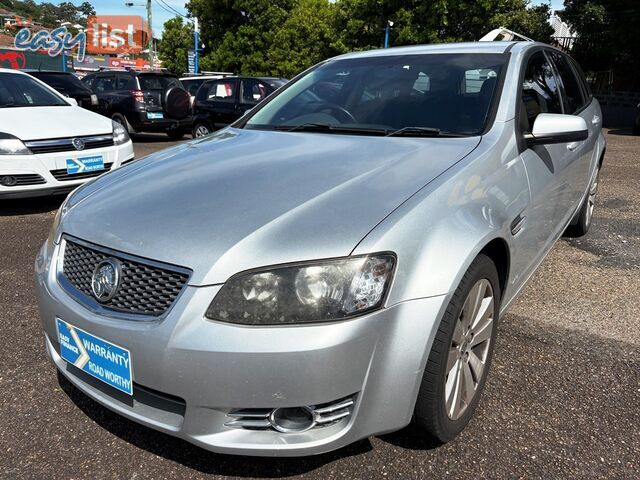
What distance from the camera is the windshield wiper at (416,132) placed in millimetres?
2551

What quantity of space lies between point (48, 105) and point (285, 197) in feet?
18.6

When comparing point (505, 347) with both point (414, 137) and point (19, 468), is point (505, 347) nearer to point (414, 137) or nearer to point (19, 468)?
point (414, 137)

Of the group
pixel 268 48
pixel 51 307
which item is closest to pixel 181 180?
pixel 51 307

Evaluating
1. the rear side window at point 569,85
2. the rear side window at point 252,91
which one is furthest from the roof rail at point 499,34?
the rear side window at point 252,91

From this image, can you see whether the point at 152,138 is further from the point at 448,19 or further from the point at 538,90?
the point at 448,19

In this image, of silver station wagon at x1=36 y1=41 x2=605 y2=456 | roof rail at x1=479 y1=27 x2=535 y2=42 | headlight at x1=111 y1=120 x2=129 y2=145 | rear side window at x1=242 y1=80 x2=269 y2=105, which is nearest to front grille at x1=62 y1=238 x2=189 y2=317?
silver station wagon at x1=36 y1=41 x2=605 y2=456

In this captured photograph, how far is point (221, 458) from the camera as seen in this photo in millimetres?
1993

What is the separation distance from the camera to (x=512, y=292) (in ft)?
8.27

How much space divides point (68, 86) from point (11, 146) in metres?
7.36

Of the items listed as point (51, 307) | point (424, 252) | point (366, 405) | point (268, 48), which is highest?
point (268, 48)

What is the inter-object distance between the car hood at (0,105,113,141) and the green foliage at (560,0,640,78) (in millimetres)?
16787

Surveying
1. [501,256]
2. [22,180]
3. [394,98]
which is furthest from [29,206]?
[501,256]

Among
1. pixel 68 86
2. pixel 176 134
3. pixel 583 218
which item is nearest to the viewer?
pixel 583 218

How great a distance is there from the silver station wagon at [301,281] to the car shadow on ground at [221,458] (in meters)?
0.29
